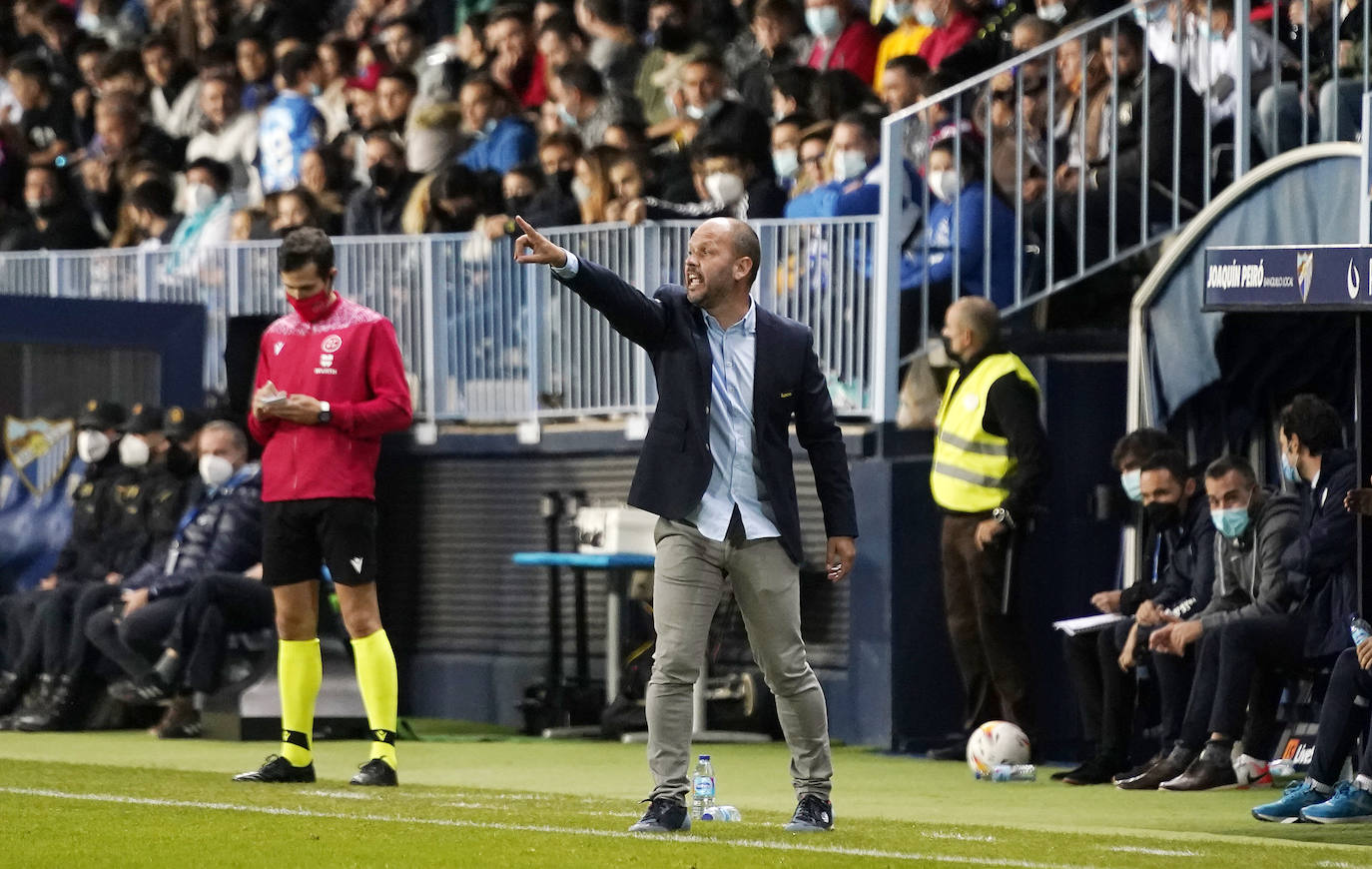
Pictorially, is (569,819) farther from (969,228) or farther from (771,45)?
(771,45)

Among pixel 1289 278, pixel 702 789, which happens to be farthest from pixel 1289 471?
pixel 702 789

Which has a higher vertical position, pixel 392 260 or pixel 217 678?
pixel 392 260

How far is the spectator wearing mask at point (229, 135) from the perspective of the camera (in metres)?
20.3

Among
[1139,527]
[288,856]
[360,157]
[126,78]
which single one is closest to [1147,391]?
[1139,527]

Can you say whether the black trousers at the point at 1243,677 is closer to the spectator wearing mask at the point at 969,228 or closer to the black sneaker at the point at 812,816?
the spectator wearing mask at the point at 969,228

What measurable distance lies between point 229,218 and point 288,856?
1163 centimetres

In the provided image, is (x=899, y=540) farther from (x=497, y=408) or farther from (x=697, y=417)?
(x=697, y=417)

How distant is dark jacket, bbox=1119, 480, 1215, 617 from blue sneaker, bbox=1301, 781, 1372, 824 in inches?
89.5

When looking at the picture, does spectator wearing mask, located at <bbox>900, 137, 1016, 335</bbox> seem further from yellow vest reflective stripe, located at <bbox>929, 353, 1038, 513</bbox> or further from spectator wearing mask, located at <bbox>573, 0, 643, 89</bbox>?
spectator wearing mask, located at <bbox>573, 0, 643, 89</bbox>

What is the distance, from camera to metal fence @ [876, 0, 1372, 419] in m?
13.0

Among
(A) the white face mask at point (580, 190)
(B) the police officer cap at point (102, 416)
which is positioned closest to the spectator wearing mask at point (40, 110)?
(B) the police officer cap at point (102, 416)

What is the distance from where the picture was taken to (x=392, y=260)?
652 inches

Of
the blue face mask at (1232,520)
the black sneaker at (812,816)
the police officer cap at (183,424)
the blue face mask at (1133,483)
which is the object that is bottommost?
the black sneaker at (812,816)

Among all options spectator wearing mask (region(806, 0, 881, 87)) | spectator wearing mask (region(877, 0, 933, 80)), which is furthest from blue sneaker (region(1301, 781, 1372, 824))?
spectator wearing mask (region(806, 0, 881, 87))
